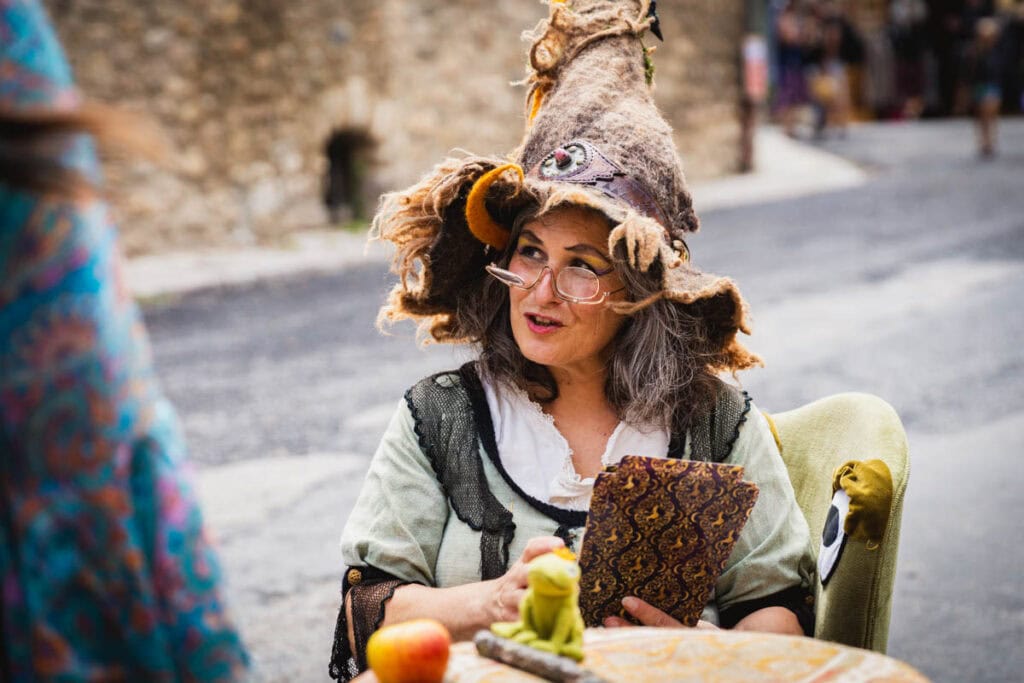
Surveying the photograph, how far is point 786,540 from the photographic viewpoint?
2230mm

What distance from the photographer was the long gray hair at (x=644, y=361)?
2.32 metres

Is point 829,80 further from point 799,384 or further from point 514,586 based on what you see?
point 514,586

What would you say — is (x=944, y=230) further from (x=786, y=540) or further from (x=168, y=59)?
(x=786, y=540)

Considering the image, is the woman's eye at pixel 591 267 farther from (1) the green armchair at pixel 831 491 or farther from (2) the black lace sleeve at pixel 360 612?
(2) the black lace sleeve at pixel 360 612

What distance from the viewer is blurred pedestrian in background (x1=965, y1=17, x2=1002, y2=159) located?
15.3m

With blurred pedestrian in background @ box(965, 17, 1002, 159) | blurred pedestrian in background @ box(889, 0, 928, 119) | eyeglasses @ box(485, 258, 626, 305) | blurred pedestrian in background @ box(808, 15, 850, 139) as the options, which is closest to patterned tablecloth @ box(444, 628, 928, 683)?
eyeglasses @ box(485, 258, 626, 305)

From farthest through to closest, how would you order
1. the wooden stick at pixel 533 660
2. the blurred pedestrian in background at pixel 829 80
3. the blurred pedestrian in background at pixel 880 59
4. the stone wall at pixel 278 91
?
the blurred pedestrian in background at pixel 880 59 → the blurred pedestrian in background at pixel 829 80 → the stone wall at pixel 278 91 → the wooden stick at pixel 533 660

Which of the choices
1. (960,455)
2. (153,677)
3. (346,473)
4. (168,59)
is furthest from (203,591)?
(168,59)

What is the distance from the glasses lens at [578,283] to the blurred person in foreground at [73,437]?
130cm

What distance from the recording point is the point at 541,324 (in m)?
2.33

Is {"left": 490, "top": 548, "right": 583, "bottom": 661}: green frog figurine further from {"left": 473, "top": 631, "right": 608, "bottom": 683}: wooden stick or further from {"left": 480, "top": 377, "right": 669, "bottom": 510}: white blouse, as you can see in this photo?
{"left": 480, "top": 377, "right": 669, "bottom": 510}: white blouse

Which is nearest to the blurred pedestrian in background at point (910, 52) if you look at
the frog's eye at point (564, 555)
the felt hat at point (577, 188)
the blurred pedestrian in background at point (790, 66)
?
the blurred pedestrian in background at point (790, 66)

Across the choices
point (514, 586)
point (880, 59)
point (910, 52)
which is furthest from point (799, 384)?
point (910, 52)

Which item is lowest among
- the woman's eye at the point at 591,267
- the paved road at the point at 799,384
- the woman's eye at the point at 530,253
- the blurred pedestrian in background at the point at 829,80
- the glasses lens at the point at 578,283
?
the paved road at the point at 799,384
